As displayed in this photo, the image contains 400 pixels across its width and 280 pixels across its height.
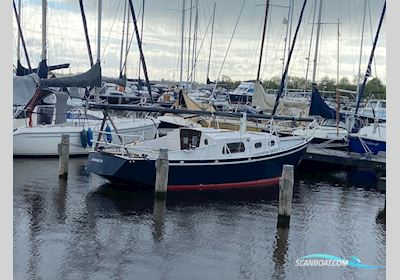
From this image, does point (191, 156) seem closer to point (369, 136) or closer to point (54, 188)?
point (54, 188)

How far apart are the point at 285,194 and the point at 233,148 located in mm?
4755

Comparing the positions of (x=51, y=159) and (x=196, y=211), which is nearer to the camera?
(x=196, y=211)

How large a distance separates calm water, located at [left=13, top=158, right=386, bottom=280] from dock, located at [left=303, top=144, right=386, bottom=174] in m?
2.96

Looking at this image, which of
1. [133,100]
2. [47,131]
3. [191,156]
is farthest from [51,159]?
[133,100]

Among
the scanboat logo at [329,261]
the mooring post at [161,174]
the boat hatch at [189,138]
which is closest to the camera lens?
the scanboat logo at [329,261]

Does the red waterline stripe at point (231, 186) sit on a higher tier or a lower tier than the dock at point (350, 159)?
lower

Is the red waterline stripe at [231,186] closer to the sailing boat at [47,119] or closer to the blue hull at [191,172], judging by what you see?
the blue hull at [191,172]

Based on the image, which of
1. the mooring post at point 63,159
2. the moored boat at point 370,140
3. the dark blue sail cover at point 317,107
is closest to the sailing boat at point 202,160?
the mooring post at point 63,159

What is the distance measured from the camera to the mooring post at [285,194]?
13.8 m

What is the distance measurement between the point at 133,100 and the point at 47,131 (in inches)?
796

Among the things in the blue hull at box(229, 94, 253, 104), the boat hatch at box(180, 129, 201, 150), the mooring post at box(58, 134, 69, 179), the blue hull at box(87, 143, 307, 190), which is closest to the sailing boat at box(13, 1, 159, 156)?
the mooring post at box(58, 134, 69, 179)

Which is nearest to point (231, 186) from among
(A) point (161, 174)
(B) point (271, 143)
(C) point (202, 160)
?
(C) point (202, 160)

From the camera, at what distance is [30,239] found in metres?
12.0

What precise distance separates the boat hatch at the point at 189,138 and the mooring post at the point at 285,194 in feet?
16.8
